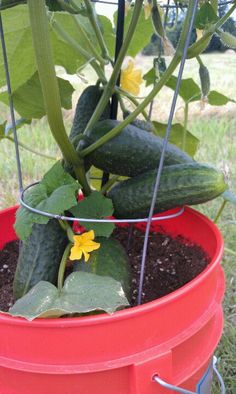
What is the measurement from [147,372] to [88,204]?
0.26 meters

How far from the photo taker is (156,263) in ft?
2.99

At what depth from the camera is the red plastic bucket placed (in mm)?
608

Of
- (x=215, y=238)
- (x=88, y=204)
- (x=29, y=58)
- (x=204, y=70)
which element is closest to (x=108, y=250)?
(x=88, y=204)

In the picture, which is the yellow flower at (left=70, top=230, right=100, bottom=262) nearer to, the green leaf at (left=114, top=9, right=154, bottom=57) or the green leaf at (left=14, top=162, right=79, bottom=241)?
the green leaf at (left=14, top=162, right=79, bottom=241)

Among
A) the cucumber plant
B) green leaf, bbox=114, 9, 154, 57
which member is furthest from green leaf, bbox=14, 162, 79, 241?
green leaf, bbox=114, 9, 154, 57

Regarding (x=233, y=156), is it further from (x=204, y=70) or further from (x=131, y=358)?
(x=131, y=358)

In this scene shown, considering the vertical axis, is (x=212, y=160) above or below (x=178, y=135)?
below

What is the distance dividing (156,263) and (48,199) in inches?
11.8

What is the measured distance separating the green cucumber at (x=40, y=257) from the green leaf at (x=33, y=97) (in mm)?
251

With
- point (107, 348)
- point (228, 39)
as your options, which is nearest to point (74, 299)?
point (107, 348)

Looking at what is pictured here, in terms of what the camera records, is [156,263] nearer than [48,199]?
No

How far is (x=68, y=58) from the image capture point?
102 centimetres

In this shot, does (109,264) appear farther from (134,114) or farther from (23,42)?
(23,42)

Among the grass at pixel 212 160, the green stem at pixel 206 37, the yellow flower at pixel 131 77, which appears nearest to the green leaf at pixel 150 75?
the yellow flower at pixel 131 77
